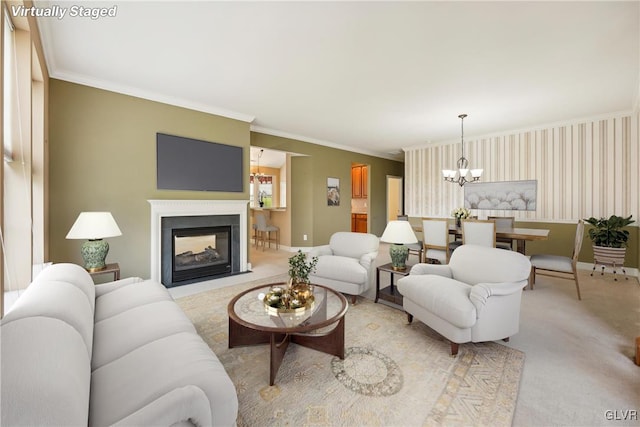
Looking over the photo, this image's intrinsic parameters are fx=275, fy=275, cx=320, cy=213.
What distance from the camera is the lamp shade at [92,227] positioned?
2574mm

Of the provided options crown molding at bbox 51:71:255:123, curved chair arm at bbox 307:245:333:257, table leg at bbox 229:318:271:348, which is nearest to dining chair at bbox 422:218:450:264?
curved chair arm at bbox 307:245:333:257

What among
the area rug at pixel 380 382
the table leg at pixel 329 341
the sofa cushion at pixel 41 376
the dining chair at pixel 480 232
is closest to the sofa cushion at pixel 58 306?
the sofa cushion at pixel 41 376

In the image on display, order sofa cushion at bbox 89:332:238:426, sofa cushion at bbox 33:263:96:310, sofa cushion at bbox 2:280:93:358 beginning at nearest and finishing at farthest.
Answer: sofa cushion at bbox 89:332:238:426
sofa cushion at bbox 2:280:93:358
sofa cushion at bbox 33:263:96:310

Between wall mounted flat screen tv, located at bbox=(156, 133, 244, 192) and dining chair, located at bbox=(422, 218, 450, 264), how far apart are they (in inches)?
121

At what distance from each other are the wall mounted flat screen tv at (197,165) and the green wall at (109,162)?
3.9 inches

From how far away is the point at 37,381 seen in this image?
0.77 metres

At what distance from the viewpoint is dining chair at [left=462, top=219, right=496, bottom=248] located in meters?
3.68

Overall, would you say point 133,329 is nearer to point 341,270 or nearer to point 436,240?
point 341,270

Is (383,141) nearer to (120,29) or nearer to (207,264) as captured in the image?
(207,264)

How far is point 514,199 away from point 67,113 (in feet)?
23.7

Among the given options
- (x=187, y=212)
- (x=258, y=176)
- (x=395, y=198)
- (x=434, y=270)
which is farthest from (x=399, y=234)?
(x=395, y=198)

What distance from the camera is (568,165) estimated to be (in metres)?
4.93

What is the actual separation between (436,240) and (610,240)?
2686 mm

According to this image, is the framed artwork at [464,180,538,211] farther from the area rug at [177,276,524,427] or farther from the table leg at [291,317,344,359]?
the table leg at [291,317,344,359]
